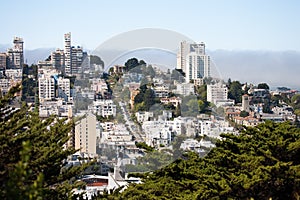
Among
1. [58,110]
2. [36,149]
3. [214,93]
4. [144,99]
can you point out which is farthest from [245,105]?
[36,149]

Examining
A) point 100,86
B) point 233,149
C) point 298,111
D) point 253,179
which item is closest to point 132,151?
point 100,86

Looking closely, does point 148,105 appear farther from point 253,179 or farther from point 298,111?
point 298,111

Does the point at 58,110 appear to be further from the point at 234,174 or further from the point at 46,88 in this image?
the point at 46,88

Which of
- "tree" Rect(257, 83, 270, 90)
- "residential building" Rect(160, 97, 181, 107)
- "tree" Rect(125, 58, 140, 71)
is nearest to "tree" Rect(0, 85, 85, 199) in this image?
"tree" Rect(125, 58, 140, 71)

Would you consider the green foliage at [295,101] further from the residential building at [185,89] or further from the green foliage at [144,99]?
the green foliage at [144,99]

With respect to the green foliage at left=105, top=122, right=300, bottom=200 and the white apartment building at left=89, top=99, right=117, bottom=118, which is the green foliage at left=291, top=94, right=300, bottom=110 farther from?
the white apartment building at left=89, top=99, right=117, bottom=118

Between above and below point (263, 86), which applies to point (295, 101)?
below
